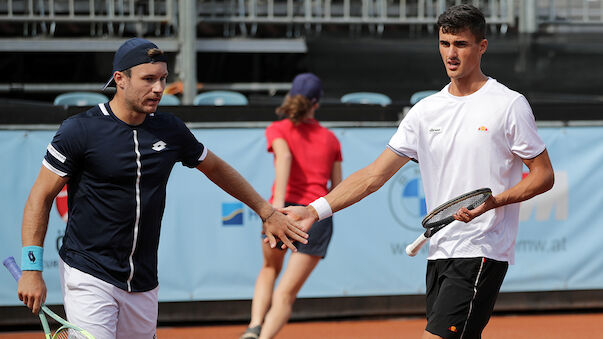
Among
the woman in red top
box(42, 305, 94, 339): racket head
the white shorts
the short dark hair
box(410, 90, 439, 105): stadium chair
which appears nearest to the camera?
box(42, 305, 94, 339): racket head

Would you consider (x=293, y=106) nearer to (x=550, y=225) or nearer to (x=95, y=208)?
(x=95, y=208)

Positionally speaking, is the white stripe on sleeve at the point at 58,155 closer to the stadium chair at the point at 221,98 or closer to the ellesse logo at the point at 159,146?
the ellesse logo at the point at 159,146

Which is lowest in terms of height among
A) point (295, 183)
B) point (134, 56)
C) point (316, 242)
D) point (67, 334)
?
point (316, 242)

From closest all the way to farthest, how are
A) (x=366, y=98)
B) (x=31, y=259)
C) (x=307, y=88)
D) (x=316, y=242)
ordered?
(x=31, y=259)
(x=316, y=242)
(x=307, y=88)
(x=366, y=98)

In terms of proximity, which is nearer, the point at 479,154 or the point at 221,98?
the point at 479,154

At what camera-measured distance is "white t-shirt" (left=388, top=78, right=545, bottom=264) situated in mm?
4113

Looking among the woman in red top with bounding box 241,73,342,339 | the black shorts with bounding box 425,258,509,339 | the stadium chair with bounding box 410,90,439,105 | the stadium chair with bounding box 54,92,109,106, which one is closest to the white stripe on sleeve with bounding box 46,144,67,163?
the black shorts with bounding box 425,258,509,339

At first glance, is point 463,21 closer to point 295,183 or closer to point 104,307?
point 104,307

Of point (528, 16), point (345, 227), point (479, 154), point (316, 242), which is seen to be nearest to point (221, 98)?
point (345, 227)

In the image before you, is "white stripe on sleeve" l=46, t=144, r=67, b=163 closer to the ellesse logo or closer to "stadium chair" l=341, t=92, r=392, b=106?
the ellesse logo

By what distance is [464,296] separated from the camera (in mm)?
4133

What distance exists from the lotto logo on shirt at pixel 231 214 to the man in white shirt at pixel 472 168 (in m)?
3.73

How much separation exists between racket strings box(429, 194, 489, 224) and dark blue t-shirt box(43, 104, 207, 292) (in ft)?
4.15

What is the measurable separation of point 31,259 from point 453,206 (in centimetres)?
185
